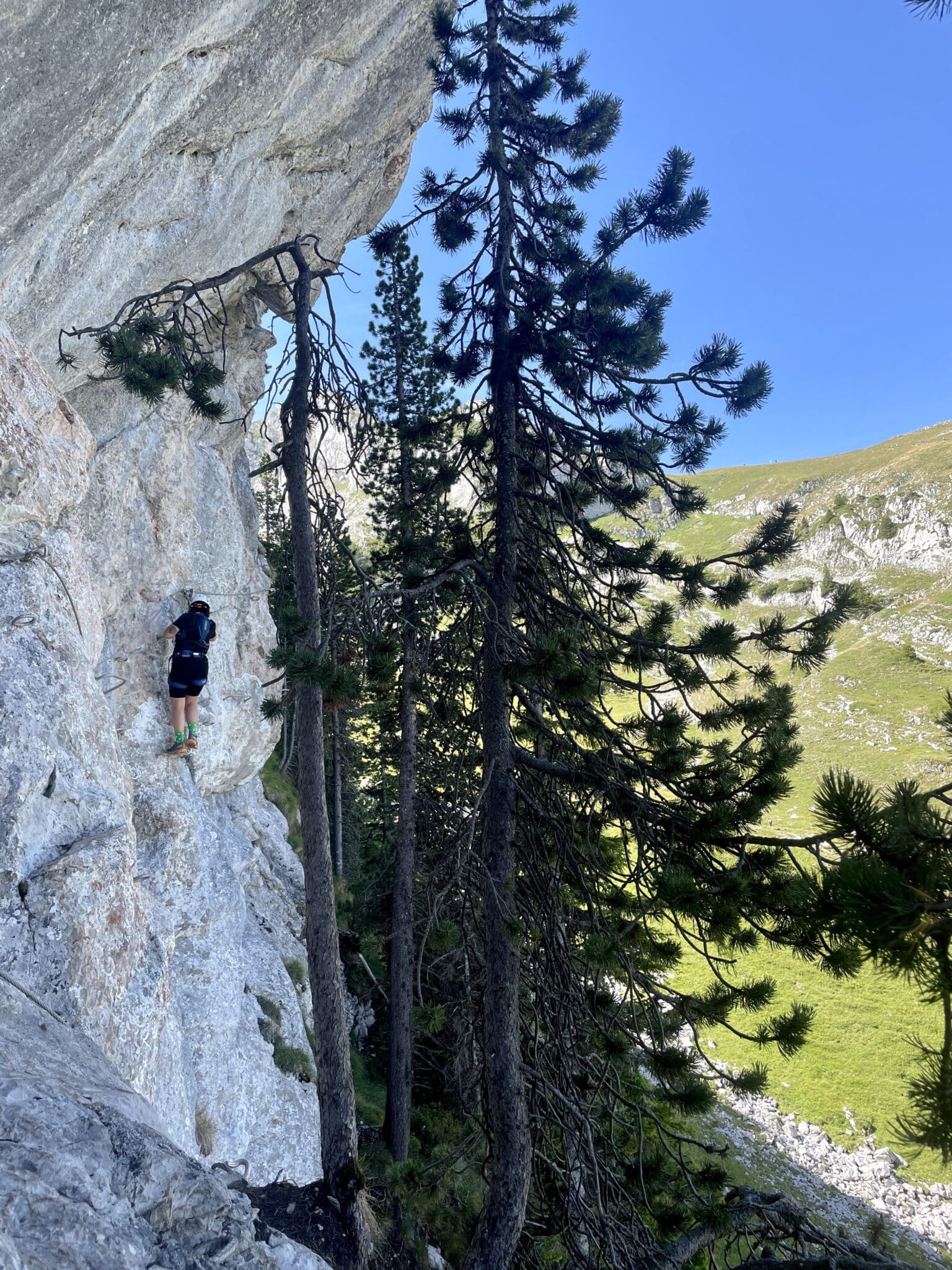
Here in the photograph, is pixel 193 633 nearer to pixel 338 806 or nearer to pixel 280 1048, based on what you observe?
pixel 280 1048

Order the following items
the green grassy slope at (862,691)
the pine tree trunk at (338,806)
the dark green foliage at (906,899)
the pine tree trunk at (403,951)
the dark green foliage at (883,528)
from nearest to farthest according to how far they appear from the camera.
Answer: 1. the dark green foliage at (906,899)
2. the pine tree trunk at (403,951)
3. the pine tree trunk at (338,806)
4. the green grassy slope at (862,691)
5. the dark green foliage at (883,528)

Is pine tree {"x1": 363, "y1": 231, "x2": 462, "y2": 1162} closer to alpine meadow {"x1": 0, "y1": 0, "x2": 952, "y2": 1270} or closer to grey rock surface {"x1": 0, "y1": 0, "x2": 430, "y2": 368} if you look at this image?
alpine meadow {"x1": 0, "y1": 0, "x2": 952, "y2": 1270}

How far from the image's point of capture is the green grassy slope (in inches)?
1048

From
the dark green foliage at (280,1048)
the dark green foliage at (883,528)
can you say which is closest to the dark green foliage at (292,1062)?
the dark green foliage at (280,1048)

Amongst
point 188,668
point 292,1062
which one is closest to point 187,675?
point 188,668

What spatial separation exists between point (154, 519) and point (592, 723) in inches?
346

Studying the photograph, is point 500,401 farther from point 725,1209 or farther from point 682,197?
point 725,1209

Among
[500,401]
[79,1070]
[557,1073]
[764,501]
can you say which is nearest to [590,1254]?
[557,1073]

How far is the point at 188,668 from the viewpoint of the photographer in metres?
9.49

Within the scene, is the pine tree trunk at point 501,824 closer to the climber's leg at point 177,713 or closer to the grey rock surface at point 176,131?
the grey rock surface at point 176,131

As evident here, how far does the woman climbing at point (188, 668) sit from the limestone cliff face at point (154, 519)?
0.31 meters

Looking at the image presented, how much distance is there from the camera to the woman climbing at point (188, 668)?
9.35 metres

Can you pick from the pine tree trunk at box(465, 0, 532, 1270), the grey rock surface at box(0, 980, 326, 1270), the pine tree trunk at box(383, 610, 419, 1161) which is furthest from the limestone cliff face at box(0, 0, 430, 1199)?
the pine tree trunk at box(465, 0, 532, 1270)

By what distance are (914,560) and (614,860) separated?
114043 mm
